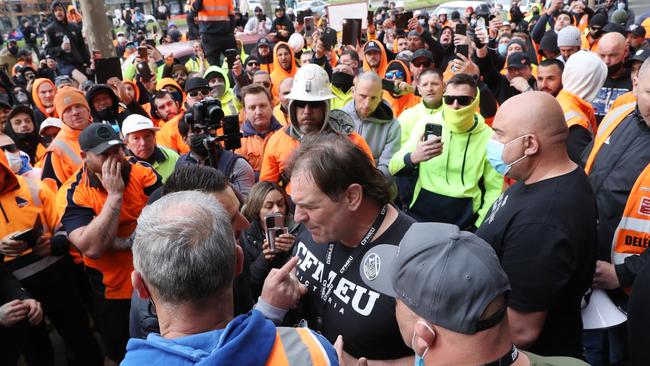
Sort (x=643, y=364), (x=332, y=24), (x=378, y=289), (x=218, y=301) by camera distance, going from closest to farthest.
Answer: (x=218, y=301) < (x=378, y=289) < (x=643, y=364) < (x=332, y=24)

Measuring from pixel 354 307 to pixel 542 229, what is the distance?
2.71ft

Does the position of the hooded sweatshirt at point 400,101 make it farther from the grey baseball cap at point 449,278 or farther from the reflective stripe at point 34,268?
the grey baseball cap at point 449,278

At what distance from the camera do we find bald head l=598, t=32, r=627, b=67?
495 cm

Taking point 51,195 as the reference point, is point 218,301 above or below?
above

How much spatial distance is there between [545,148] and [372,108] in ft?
7.63

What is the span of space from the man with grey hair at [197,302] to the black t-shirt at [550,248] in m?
0.98

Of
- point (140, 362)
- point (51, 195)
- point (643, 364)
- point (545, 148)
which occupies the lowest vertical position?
point (643, 364)

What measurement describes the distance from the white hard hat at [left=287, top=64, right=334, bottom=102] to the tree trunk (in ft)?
21.3

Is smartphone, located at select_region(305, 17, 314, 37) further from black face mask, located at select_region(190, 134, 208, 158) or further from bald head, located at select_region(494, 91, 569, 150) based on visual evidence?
bald head, located at select_region(494, 91, 569, 150)

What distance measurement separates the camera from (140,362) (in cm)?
130

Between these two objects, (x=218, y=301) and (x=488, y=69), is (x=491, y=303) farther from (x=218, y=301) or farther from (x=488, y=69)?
(x=488, y=69)

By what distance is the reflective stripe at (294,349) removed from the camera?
4.48 feet

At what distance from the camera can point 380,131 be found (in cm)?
445

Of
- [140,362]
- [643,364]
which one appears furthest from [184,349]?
[643,364]
